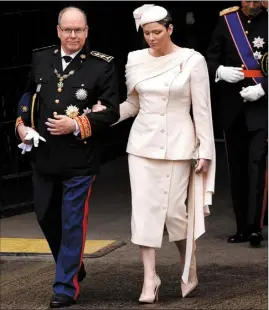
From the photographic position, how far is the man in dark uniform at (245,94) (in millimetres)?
10359

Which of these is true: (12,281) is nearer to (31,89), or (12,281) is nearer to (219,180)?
(31,89)

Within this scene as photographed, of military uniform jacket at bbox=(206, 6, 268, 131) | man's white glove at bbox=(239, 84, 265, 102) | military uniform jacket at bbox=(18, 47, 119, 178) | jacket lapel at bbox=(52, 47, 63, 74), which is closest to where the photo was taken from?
military uniform jacket at bbox=(18, 47, 119, 178)

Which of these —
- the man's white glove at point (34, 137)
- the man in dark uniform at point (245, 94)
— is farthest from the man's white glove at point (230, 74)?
the man's white glove at point (34, 137)

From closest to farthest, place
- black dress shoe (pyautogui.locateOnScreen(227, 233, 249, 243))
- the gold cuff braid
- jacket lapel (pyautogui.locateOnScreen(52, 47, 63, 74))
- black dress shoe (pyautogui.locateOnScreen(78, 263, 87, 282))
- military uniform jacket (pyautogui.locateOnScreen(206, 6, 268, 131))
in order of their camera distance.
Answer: the gold cuff braid → jacket lapel (pyautogui.locateOnScreen(52, 47, 63, 74)) → black dress shoe (pyautogui.locateOnScreen(78, 263, 87, 282)) → military uniform jacket (pyautogui.locateOnScreen(206, 6, 268, 131)) → black dress shoe (pyautogui.locateOnScreen(227, 233, 249, 243))

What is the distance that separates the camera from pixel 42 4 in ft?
41.1

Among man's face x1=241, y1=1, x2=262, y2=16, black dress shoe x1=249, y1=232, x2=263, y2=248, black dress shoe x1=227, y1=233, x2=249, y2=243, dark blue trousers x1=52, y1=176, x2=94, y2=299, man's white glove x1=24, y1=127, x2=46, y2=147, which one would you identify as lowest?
black dress shoe x1=227, y1=233, x2=249, y2=243

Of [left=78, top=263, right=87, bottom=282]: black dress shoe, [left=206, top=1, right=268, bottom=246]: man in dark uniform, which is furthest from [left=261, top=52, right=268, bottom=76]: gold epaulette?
[left=78, top=263, right=87, bottom=282]: black dress shoe

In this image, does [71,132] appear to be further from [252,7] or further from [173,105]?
[252,7]

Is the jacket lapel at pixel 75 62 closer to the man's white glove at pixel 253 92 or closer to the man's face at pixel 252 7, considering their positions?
the man's white glove at pixel 253 92

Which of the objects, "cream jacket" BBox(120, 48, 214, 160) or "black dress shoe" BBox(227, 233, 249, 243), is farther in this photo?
"black dress shoe" BBox(227, 233, 249, 243)

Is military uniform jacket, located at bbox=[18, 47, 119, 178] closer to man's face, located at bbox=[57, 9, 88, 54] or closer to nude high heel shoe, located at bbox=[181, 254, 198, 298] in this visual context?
man's face, located at bbox=[57, 9, 88, 54]

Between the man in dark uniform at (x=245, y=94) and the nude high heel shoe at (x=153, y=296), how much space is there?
1975mm

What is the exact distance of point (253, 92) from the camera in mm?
10273

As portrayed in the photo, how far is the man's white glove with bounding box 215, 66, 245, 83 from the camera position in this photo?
407 inches
